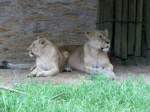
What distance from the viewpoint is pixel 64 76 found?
890 centimetres

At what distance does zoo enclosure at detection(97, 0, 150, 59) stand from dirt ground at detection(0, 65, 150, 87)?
64 centimetres

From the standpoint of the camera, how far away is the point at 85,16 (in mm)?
11203

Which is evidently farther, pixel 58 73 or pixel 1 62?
pixel 1 62

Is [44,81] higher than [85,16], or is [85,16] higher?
[85,16]

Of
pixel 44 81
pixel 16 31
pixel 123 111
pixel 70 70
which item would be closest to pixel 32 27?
pixel 16 31

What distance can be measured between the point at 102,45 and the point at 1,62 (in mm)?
2068

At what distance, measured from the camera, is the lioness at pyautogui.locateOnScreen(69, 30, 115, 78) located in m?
8.99

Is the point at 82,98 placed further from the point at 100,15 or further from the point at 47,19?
the point at 47,19

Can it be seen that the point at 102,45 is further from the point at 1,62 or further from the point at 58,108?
the point at 58,108

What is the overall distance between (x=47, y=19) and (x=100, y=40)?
2.43 m

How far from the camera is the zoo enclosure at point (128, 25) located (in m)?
10.5

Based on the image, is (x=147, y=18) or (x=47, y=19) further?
(x=47, y=19)

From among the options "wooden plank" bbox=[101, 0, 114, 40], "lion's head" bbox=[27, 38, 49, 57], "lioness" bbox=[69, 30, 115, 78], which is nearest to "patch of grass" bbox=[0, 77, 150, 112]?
"lioness" bbox=[69, 30, 115, 78]

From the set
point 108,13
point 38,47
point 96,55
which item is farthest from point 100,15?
point 38,47
